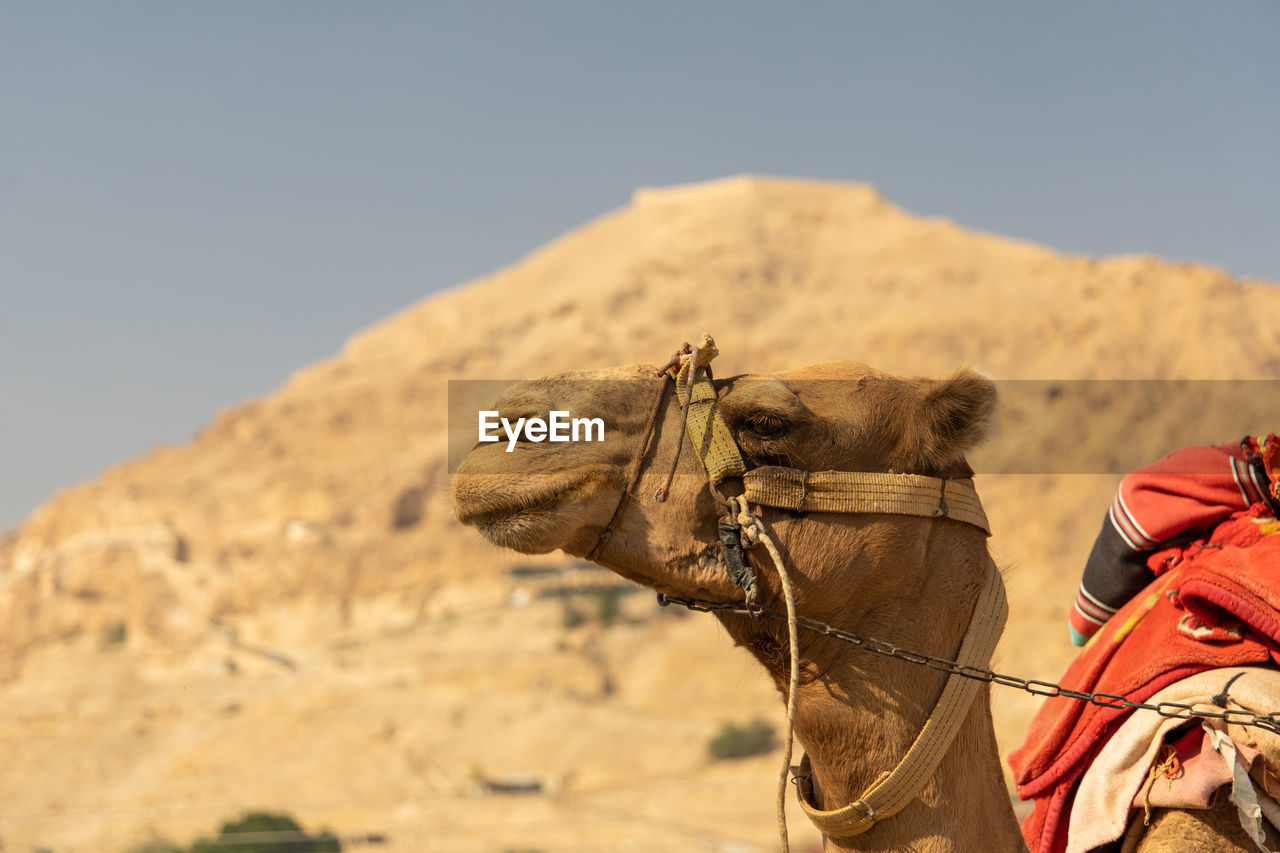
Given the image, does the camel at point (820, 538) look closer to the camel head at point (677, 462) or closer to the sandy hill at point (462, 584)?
the camel head at point (677, 462)

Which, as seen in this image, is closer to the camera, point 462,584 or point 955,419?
point 955,419

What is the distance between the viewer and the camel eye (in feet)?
8.56

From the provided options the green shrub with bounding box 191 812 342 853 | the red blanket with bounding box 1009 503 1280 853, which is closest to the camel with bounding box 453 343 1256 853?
the red blanket with bounding box 1009 503 1280 853

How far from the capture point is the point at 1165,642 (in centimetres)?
308

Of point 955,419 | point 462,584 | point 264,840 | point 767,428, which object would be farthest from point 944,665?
point 462,584

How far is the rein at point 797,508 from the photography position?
8.21 ft

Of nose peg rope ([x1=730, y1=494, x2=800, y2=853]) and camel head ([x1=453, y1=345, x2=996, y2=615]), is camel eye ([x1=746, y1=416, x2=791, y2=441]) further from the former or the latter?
nose peg rope ([x1=730, y1=494, x2=800, y2=853])

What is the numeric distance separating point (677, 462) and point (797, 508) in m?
0.28

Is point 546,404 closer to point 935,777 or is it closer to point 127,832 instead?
point 935,777

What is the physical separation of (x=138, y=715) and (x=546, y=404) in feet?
158

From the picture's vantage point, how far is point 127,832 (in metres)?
31.4

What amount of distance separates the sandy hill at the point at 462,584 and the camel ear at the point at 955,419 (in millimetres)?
15027

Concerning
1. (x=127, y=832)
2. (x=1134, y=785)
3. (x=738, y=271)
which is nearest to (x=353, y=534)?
(x=127, y=832)

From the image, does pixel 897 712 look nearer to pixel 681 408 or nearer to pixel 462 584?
pixel 681 408
